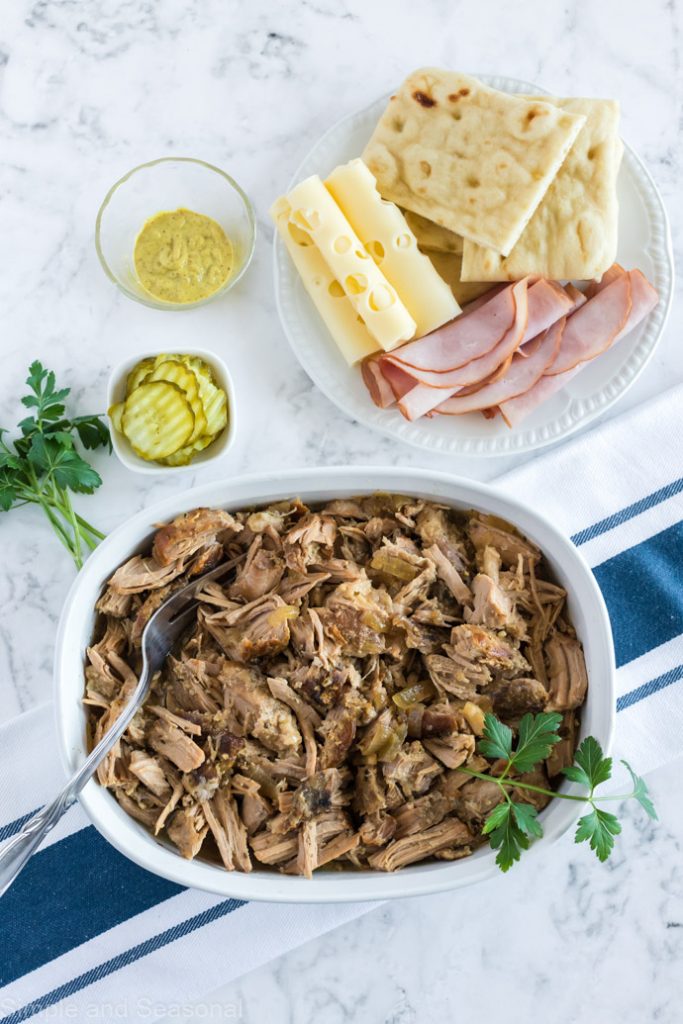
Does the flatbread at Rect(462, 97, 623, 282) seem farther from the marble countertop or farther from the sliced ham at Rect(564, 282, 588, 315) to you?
the marble countertop

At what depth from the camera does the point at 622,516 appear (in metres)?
2.71

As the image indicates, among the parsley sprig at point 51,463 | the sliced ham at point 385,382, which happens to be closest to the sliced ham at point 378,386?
the sliced ham at point 385,382

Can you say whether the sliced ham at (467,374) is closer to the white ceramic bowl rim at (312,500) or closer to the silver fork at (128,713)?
the white ceramic bowl rim at (312,500)

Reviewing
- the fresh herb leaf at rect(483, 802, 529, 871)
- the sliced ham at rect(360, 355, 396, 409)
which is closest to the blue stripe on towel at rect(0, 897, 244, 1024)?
the fresh herb leaf at rect(483, 802, 529, 871)

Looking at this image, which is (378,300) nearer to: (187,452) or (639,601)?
(187,452)

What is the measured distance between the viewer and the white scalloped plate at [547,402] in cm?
268

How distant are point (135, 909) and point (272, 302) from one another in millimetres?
1761

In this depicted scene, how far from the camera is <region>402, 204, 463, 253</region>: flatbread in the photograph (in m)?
2.78

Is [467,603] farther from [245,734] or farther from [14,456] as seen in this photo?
[14,456]

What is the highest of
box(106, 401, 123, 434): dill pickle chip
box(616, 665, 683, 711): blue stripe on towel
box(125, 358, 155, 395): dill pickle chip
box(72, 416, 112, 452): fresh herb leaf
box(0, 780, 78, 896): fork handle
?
box(125, 358, 155, 395): dill pickle chip

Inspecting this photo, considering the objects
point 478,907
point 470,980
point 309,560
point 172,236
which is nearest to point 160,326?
point 172,236

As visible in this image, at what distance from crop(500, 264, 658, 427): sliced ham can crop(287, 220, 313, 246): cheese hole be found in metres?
0.71

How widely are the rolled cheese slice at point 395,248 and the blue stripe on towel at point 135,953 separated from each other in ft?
5.61

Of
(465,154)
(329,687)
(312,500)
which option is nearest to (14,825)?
(329,687)
